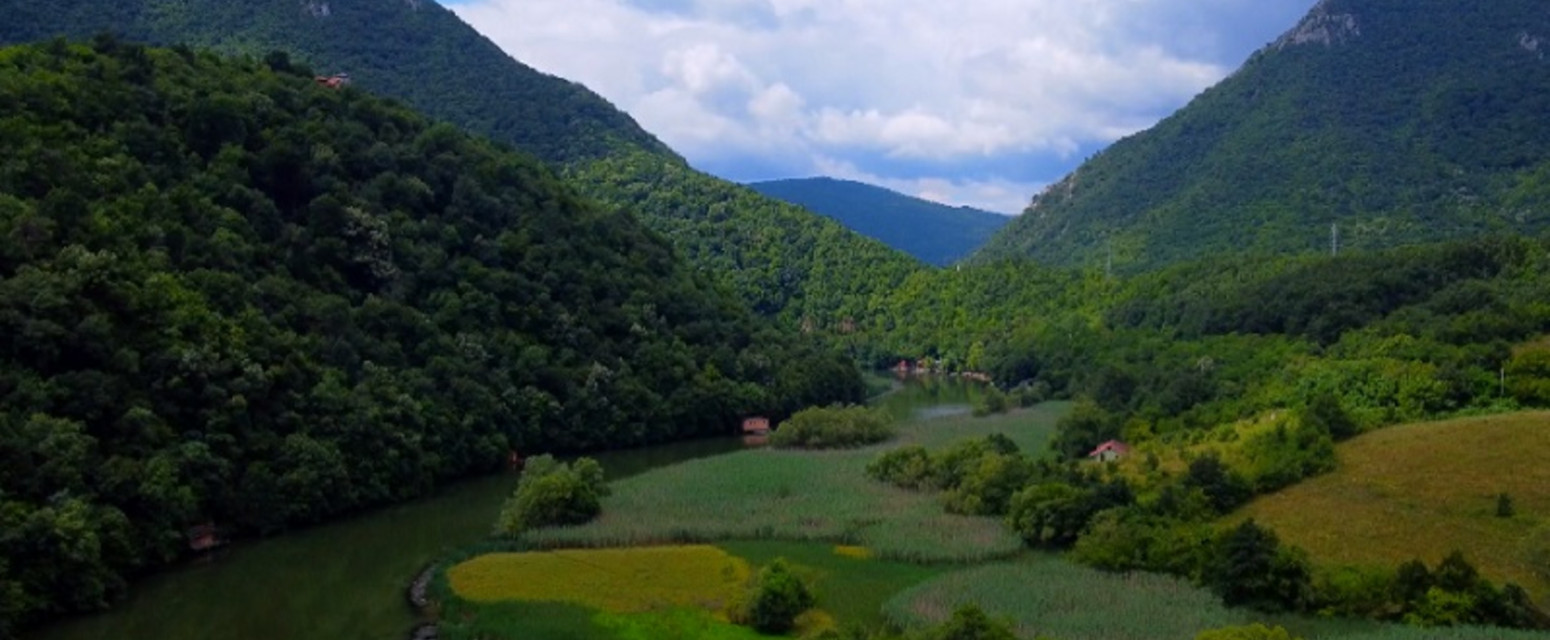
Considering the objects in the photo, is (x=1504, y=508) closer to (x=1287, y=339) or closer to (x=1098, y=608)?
(x=1098, y=608)

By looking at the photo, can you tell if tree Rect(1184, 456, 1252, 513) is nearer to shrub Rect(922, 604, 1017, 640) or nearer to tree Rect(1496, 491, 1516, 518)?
tree Rect(1496, 491, 1516, 518)

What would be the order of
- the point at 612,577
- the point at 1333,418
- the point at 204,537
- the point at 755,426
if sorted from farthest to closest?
the point at 755,426
the point at 1333,418
the point at 204,537
the point at 612,577

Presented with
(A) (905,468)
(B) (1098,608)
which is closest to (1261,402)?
(A) (905,468)

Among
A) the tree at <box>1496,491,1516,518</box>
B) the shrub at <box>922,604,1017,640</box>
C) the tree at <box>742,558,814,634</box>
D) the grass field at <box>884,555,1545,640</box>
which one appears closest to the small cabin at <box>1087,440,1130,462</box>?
the tree at <box>1496,491,1516,518</box>

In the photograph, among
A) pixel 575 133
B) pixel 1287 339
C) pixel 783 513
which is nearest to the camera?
pixel 783 513

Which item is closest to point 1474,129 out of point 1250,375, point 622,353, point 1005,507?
point 1250,375
